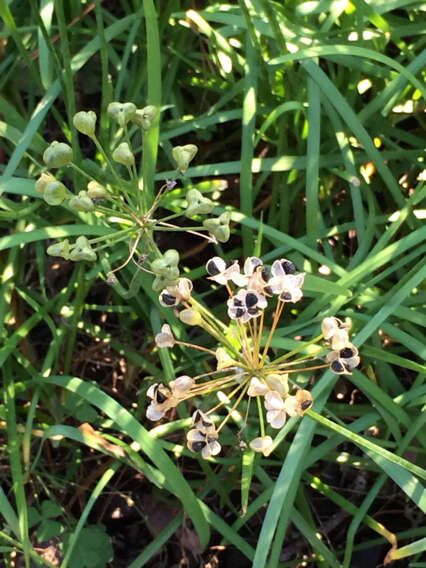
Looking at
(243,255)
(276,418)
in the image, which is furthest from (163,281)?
(243,255)

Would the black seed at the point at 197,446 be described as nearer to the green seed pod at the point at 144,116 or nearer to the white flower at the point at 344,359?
the white flower at the point at 344,359

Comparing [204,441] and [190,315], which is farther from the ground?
[190,315]

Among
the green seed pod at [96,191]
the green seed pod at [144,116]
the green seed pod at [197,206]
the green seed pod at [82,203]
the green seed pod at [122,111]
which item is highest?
the green seed pod at [122,111]

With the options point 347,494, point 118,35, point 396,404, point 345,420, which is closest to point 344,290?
point 396,404

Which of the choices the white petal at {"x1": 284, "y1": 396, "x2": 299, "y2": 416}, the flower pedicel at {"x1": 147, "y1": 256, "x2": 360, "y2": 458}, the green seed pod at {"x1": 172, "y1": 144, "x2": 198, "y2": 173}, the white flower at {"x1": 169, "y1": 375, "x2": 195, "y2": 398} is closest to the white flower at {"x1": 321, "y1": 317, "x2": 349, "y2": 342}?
the flower pedicel at {"x1": 147, "y1": 256, "x2": 360, "y2": 458}

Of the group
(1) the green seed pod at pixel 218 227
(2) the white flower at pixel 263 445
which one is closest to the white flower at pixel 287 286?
(1) the green seed pod at pixel 218 227

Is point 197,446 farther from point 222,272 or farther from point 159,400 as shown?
point 222,272

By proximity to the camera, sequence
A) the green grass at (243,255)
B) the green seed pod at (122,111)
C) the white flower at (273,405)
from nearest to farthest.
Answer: the white flower at (273,405) < the green seed pod at (122,111) < the green grass at (243,255)
